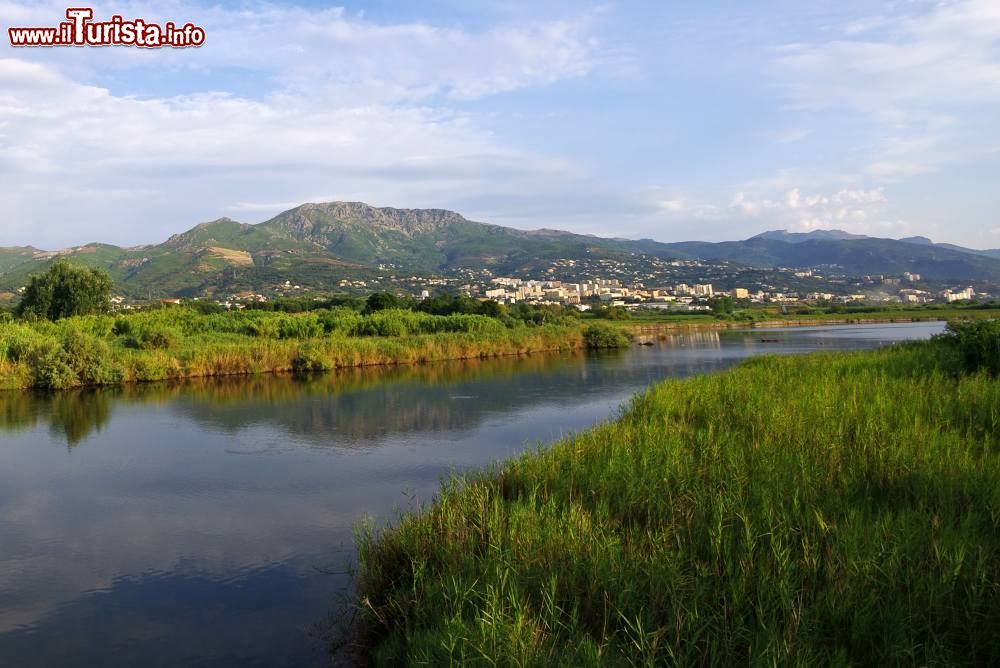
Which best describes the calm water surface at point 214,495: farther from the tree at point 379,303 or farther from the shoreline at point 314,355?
the tree at point 379,303

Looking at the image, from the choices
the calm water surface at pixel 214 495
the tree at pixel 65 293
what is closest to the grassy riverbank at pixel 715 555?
the calm water surface at pixel 214 495

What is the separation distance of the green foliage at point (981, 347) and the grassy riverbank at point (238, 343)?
2620 cm

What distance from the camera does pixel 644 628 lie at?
202 inches

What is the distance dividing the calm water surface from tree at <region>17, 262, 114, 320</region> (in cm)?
2493

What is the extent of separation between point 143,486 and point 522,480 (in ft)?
28.9

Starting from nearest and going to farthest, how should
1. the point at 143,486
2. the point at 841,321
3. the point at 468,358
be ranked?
the point at 143,486 < the point at 468,358 < the point at 841,321

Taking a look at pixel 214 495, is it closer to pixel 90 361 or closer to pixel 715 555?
pixel 715 555

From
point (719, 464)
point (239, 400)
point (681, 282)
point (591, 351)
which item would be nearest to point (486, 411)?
point (239, 400)

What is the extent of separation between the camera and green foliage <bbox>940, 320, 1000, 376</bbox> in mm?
15430

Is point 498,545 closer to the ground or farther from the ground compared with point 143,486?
farther from the ground

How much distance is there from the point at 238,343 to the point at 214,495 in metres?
22.7

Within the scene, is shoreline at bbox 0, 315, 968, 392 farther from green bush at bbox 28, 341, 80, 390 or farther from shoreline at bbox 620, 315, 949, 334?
shoreline at bbox 620, 315, 949, 334

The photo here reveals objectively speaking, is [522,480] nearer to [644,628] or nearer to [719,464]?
[719,464]

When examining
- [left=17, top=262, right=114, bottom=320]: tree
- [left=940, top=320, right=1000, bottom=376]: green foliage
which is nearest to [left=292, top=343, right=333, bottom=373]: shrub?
[left=17, top=262, right=114, bottom=320]: tree
